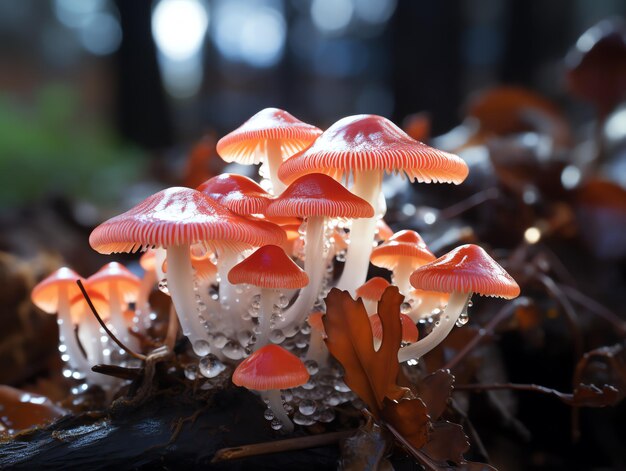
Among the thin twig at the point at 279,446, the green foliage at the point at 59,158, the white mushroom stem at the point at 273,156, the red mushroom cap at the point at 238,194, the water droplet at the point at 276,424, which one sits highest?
the green foliage at the point at 59,158

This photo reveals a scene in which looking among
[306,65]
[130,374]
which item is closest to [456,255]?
[130,374]

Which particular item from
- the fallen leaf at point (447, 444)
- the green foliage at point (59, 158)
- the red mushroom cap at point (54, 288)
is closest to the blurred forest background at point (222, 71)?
the green foliage at point (59, 158)

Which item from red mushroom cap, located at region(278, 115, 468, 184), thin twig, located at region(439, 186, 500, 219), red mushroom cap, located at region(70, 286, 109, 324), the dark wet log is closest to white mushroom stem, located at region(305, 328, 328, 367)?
the dark wet log

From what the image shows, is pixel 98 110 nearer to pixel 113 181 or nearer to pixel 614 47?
pixel 113 181

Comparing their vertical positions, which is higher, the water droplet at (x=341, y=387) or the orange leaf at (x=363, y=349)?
the orange leaf at (x=363, y=349)

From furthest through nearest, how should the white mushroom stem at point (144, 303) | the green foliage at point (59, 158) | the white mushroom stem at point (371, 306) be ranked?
the green foliage at point (59, 158) → the white mushroom stem at point (144, 303) → the white mushroom stem at point (371, 306)

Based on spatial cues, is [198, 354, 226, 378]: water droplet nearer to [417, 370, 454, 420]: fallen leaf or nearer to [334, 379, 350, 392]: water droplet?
[334, 379, 350, 392]: water droplet

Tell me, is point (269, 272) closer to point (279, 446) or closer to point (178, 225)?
point (178, 225)

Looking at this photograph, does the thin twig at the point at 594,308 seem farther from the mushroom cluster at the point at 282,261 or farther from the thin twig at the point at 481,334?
the mushroom cluster at the point at 282,261

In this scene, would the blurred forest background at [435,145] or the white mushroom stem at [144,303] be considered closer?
the white mushroom stem at [144,303]
